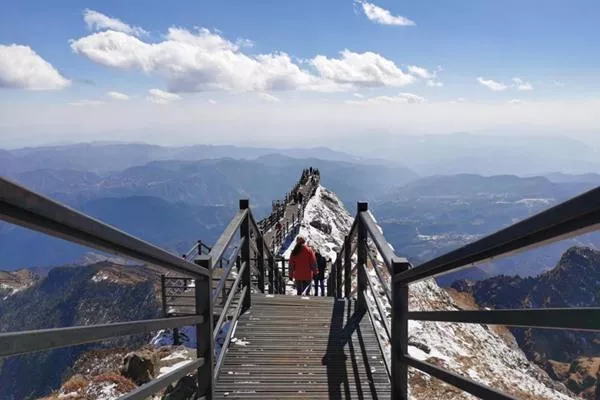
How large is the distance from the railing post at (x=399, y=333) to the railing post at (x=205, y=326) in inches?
55.5

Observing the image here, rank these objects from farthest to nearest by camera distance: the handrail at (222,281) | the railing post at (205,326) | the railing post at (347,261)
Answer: the railing post at (347,261)
the handrail at (222,281)
the railing post at (205,326)

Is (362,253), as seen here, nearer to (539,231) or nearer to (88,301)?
(539,231)

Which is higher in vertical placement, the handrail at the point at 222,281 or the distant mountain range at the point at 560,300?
the handrail at the point at 222,281

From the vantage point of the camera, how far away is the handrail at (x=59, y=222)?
1444 mm

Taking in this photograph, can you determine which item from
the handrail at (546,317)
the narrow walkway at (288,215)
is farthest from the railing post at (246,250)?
the narrow walkway at (288,215)

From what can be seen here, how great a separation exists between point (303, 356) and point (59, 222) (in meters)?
4.28

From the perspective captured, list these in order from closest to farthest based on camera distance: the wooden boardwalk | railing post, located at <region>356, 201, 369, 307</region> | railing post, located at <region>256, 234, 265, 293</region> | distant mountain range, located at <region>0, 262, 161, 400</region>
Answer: the wooden boardwalk < railing post, located at <region>356, 201, 369, 307</region> < railing post, located at <region>256, 234, 265, 293</region> < distant mountain range, located at <region>0, 262, 161, 400</region>

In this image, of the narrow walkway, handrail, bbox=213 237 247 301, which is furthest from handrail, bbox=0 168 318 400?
the narrow walkway

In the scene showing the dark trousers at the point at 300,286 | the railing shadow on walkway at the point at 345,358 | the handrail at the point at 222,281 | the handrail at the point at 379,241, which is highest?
the handrail at the point at 379,241

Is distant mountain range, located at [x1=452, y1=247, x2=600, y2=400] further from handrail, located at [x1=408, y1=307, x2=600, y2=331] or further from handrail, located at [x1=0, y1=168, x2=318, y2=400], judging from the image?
handrail, located at [x1=408, y1=307, x2=600, y2=331]

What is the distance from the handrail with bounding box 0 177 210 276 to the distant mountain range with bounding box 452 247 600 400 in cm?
1412

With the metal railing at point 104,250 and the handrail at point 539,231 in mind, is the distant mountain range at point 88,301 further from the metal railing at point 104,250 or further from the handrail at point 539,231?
the handrail at point 539,231

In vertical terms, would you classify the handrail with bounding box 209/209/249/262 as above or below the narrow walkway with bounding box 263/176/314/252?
above

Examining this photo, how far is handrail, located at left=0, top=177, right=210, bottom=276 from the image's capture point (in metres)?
1.44
